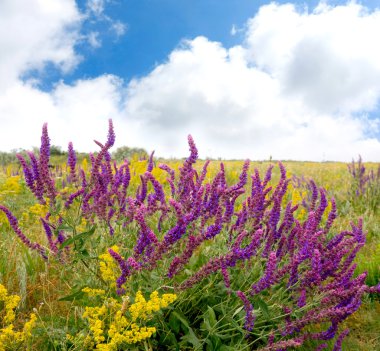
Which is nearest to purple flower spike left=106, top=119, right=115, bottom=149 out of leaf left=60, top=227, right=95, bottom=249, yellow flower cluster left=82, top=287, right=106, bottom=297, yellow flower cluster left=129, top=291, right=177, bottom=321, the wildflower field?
the wildflower field

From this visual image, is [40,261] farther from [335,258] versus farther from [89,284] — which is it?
[335,258]

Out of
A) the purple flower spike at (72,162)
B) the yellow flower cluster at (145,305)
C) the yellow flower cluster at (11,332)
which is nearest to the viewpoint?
the yellow flower cluster at (145,305)

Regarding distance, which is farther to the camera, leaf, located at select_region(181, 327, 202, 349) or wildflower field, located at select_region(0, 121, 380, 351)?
leaf, located at select_region(181, 327, 202, 349)

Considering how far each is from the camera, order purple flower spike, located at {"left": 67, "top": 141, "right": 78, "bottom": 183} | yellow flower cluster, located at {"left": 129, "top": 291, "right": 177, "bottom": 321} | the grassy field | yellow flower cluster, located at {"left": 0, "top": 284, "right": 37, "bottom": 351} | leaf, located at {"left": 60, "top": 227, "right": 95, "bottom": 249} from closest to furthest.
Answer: yellow flower cluster, located at {"left": 129, "top": 291, "right": 177, "bottom": 321}
yellow flower cluster, located at {"left": 0, "top": 284, "right": 37, "bottom": 351}
leaf, located at {"left": 60, "top": 227, "right": 95, "bottom": 249}
the grassy field
purple flower spike, located at {"left": 67, "top": 141, "right": 78, "bottom": 183}

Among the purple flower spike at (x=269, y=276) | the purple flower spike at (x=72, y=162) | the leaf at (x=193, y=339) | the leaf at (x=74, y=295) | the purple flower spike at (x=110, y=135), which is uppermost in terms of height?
the purple flower spike at (x=110, y=135)

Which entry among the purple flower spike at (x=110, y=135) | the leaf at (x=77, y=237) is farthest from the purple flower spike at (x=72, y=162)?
the leaf at (x=77, y=237)

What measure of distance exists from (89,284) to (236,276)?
997 mm

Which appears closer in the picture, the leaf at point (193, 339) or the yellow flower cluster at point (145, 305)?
the yellow flower cluster at point (145, 305)

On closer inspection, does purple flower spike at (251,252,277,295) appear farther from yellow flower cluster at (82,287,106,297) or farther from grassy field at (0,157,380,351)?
yellow flower cluster at (82,287,106,297)

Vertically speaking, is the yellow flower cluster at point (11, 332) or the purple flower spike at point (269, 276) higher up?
the purple flower spike at point (269, 276)

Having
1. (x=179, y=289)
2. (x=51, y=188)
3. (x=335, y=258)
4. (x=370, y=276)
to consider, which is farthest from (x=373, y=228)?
(x=51, y=188)

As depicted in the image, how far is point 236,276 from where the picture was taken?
9.52ft

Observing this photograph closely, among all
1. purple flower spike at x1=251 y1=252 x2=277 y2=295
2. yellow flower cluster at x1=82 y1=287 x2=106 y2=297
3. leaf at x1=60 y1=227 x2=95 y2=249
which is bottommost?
yellow flower cluster at x1=82 y1=287 x2=106 y2=297

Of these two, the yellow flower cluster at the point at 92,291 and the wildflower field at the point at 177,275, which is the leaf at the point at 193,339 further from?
the yellow flower cluster at the point at 92,291
